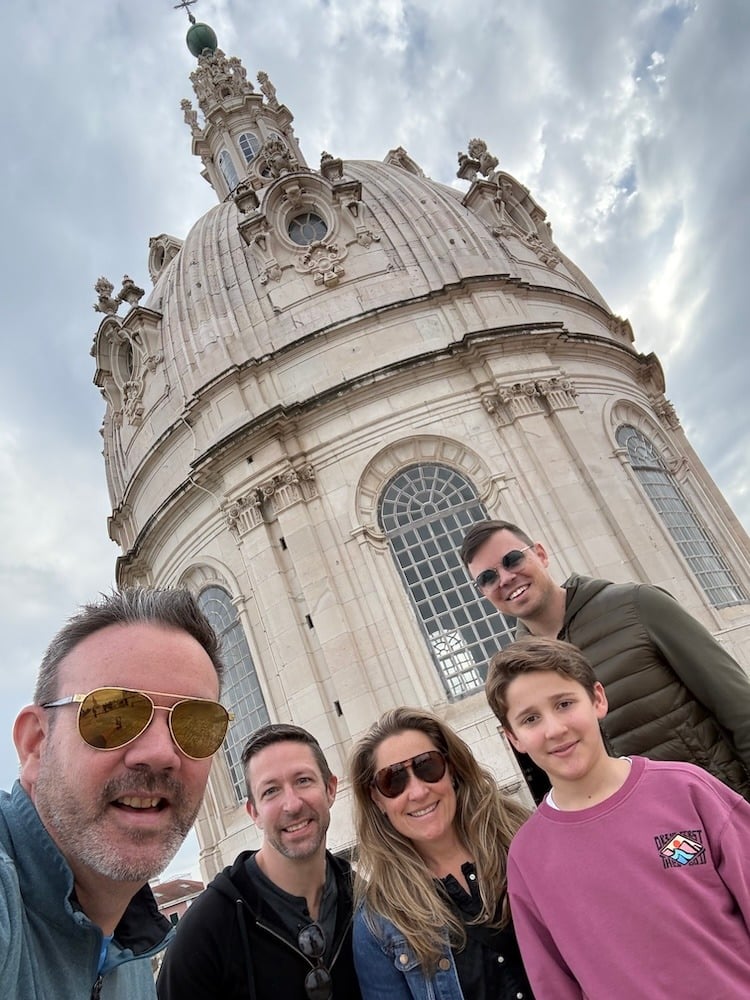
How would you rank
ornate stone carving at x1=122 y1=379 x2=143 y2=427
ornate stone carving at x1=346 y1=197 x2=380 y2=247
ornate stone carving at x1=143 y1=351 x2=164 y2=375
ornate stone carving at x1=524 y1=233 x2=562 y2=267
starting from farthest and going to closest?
ornate stone carving at x1=524 y1=233 x2=562 y2=267 → ornate stone carving at x1=122 y1=379 x2=143 y2=427 → ornate stone carving at x1=143 y1=351 x2=164 y2=375 → ornate stone carving at x1=346 y1=197 x2=380 y2=247

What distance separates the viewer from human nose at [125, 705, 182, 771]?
5.18ft

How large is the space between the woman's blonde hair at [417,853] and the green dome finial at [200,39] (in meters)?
39.7

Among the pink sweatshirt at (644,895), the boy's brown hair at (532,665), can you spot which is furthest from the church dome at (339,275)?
the pink sweatshirt at (644,895)

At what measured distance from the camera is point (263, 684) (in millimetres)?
12742

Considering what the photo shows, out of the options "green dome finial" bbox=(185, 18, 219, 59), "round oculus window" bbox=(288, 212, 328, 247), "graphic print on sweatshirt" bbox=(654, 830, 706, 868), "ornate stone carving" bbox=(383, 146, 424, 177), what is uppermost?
"green dome finial" bbox=(185, 18, 219, 59)

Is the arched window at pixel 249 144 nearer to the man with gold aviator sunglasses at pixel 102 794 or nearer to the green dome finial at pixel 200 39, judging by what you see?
the green dome finial at pixel 200 39

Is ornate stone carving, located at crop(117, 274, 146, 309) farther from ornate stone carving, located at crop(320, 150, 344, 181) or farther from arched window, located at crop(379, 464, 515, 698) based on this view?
arched window, located at crop(379, 464, 515, 698)

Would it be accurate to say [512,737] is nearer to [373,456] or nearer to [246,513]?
[373,456]

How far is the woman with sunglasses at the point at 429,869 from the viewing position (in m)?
2.37

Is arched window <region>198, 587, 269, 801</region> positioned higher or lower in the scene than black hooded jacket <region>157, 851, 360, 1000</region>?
higher

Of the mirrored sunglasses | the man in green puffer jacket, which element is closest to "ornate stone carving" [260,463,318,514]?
the man in green puffer jacket

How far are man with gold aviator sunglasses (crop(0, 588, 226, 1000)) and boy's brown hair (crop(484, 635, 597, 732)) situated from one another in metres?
1.07

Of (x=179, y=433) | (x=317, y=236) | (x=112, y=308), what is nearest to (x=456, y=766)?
(x=179, y=433)

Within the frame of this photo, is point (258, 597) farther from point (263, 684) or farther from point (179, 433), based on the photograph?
point (179, 433)
